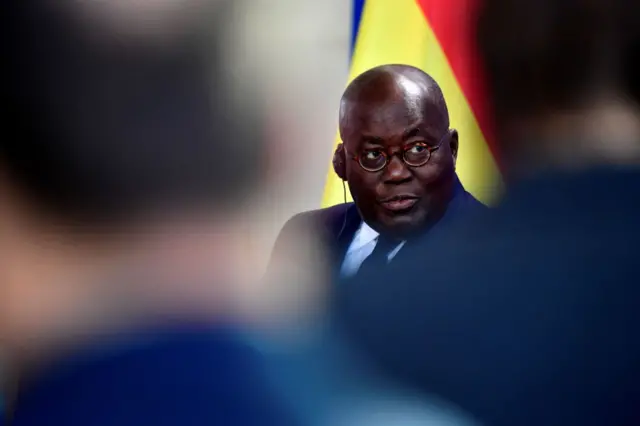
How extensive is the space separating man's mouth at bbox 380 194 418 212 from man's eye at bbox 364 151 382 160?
10 centimetres

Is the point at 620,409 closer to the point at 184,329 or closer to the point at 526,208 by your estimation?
the point at 526,208

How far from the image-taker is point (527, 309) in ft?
5.32

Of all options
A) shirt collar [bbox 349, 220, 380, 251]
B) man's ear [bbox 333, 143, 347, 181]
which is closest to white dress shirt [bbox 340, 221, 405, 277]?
shirt collar [bbox 349, 220, 380, 251]

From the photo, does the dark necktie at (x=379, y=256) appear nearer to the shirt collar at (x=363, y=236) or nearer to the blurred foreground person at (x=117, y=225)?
the shirt collar at (x=363, y=236)

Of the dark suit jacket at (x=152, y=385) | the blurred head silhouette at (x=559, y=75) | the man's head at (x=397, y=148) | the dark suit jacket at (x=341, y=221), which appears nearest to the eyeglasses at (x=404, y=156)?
the man's head at (x=397, y=148)

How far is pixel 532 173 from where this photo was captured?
5.26 ft

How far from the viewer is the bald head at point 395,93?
151 centimetres

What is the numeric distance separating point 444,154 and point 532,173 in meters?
0.23

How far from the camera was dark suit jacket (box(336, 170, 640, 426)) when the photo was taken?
159 cm

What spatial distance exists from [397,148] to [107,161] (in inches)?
24.8

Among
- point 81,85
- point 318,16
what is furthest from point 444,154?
point 81,85

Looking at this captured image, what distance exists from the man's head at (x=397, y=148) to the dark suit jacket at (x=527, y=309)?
0.11 meters

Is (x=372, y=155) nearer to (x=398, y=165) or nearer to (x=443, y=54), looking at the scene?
(x=398, y=165)

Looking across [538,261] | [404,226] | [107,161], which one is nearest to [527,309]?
[538,261]
